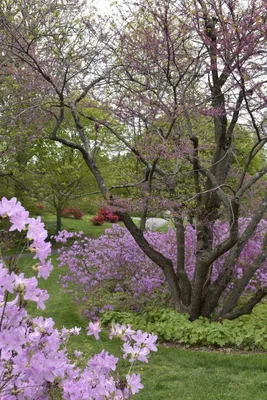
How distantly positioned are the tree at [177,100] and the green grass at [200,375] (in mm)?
1199

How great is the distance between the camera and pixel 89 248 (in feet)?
26.3

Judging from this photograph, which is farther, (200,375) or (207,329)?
(207,329)

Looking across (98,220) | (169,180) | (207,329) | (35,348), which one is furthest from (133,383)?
(98,220)

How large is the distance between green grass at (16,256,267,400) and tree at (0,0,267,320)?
1.20 metres

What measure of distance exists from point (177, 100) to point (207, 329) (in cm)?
332

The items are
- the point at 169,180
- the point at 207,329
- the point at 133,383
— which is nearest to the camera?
the point at 133,383

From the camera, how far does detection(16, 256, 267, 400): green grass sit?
13.5ft

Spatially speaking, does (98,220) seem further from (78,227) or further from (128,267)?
(128,267)

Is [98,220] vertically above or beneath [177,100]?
above

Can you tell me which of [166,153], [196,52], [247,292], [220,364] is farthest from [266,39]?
[247,292]

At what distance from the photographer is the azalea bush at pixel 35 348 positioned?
1294 millimetres

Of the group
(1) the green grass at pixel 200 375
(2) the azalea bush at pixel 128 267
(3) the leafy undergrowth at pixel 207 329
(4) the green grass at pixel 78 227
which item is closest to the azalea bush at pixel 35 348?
(1) the green grass at pixel 200 375

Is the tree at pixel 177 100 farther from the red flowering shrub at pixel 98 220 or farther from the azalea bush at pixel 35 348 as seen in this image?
the red flowering shrub at pixel 98 220

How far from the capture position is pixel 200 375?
460cm
